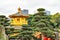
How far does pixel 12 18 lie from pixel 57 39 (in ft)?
44.8

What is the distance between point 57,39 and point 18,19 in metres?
12.6

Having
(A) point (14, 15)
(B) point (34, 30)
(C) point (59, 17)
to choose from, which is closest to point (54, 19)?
(C) point (59, 17)

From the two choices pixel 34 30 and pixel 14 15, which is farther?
pixel 14 15

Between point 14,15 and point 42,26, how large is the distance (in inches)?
390

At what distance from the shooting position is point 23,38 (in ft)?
86.4

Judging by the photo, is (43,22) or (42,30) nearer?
(42,30)

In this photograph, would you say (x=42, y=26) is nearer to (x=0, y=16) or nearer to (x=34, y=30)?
(x=34, y=30)

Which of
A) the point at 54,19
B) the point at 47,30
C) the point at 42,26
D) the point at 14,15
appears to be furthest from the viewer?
the point at 14,15

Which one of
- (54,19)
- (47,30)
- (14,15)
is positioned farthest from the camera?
(14,15)

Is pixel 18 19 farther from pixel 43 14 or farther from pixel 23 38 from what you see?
pixel 23 38

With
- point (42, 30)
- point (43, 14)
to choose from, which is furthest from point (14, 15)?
point (42, 30)

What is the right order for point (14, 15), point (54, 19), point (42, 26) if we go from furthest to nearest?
point (14, 15) → point (54, 19) → point (42, 26)

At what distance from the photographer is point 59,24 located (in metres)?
34.9

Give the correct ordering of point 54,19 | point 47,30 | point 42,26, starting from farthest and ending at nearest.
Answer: point 54,19, point 42,26, point 47,30
